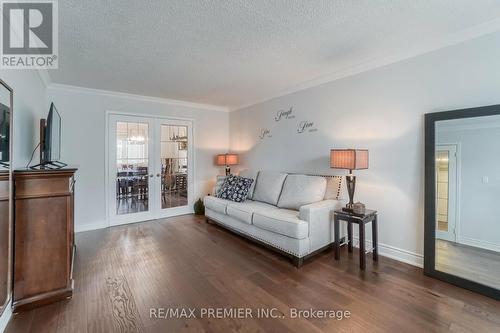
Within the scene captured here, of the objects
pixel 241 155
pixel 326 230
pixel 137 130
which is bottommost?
pixel 326 230

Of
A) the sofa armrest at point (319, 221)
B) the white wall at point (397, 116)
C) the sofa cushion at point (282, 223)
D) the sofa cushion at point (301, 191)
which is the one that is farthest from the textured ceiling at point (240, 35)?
the sofa cushion at point (282, 223)

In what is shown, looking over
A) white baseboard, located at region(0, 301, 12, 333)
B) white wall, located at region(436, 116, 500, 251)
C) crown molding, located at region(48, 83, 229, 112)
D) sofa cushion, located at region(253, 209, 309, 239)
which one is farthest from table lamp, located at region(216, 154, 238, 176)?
white baseboard, located at region(0, 301, 12, 333)

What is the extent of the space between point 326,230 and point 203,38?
252 centimetres

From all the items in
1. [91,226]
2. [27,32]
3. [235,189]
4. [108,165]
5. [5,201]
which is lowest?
[91,226]

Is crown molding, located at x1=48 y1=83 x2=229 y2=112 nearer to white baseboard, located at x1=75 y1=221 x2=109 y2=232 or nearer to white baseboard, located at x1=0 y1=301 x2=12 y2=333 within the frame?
white baseboard, located at x1=75 y1=221 x2=109 y2=232

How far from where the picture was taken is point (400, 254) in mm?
2639

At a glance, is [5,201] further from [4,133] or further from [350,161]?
[350,161]

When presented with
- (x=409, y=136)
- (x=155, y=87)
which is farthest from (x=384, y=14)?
(x=155, y=87)

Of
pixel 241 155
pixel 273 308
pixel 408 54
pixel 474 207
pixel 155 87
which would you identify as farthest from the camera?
pixel 241 155

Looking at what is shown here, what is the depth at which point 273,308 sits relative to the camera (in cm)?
184

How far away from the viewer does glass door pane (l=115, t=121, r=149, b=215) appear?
4.16 metres

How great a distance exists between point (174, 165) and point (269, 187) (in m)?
2.16

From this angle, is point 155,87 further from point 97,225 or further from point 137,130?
point 97,225

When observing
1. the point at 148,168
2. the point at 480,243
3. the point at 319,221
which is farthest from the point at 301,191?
the point at 148,168
